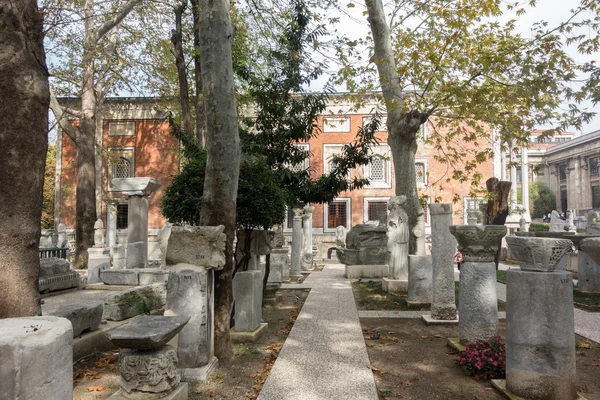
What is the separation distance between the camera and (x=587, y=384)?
13.9 feet

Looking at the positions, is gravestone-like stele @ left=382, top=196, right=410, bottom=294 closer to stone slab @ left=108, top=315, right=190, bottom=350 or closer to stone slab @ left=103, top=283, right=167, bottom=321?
stone slab @ left=103, top=283, right=167, bottom=321

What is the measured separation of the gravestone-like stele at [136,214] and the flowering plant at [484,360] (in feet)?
31.7

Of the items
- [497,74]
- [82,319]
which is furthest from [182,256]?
[497,74]

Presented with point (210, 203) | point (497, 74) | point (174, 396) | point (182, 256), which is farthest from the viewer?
point (497, 74)

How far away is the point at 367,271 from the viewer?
13.7 metres

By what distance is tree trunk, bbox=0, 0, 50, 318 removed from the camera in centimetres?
401

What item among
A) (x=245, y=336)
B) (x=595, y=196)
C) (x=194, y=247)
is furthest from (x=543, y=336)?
(x=595, y=196)

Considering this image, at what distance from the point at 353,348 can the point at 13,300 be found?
391cm

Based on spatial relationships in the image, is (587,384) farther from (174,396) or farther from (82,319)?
(82,319)

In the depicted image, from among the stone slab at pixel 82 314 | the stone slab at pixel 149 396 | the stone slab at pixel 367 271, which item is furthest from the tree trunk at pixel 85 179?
the stone slab at pixel 149 396

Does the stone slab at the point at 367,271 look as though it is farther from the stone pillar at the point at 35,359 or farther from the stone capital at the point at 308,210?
the stone pillar at the point at 35,359

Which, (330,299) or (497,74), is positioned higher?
(497,74)

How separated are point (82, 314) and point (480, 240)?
5116 millimetres

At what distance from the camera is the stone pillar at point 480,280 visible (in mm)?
5004
